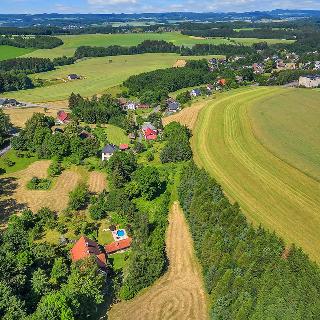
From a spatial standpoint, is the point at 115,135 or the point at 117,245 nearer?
the point at 117,245

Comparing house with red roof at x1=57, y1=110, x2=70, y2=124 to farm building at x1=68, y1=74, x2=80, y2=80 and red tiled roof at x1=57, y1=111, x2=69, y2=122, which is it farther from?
farm building at x1=68, y1=74, x2=80, y2=80

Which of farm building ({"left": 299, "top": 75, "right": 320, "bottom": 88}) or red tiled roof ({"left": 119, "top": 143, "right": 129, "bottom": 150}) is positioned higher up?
red tiled roof ({"left": 119, "top": 143, "right": 129, "bottom": 150})

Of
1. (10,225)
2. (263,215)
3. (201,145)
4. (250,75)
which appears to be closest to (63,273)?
(10,225)

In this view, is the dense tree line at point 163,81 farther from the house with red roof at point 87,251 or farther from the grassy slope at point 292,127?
the house with red roof at point 87,251

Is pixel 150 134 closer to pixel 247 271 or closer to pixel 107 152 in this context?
pixel 107 152

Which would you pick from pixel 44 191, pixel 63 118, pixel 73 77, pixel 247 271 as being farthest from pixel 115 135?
pixel 73 77

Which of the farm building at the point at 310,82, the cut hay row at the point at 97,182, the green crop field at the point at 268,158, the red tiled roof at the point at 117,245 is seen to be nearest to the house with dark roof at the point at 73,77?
the green crop field at the point at 268,158

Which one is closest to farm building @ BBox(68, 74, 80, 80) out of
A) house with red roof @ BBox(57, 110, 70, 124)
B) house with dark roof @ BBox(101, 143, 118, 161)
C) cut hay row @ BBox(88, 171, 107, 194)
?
house with red roof @ BBox(57, 110, 70, 124)

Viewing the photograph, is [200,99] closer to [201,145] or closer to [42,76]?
[201,145]
